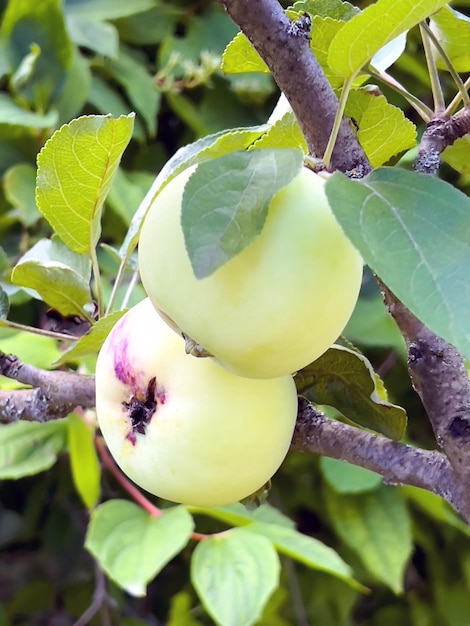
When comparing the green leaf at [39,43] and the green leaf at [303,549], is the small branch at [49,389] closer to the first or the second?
the green leaf at [303,549]

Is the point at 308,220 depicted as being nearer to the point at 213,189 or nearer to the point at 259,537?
the point at 213,189

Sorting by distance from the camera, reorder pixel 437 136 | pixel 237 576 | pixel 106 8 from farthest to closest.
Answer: pixel 106 8 → pixel 237 576 → pixel 437 136

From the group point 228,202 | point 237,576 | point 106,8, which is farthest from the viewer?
point 106,8

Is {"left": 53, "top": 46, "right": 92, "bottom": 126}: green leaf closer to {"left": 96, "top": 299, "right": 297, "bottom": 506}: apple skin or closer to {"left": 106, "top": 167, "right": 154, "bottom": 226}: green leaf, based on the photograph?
{"left": 106, "top": 167, "right": 154, "bottom": 226}: green leaf

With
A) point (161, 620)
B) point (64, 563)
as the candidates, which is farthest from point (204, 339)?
point (161, 620)

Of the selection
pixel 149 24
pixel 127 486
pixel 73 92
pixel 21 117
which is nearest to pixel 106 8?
pixel 149 24

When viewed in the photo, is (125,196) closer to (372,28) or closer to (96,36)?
(96,36)

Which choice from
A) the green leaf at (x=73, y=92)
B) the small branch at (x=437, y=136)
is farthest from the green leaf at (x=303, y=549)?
the green leaf at (x=73, y=92)
